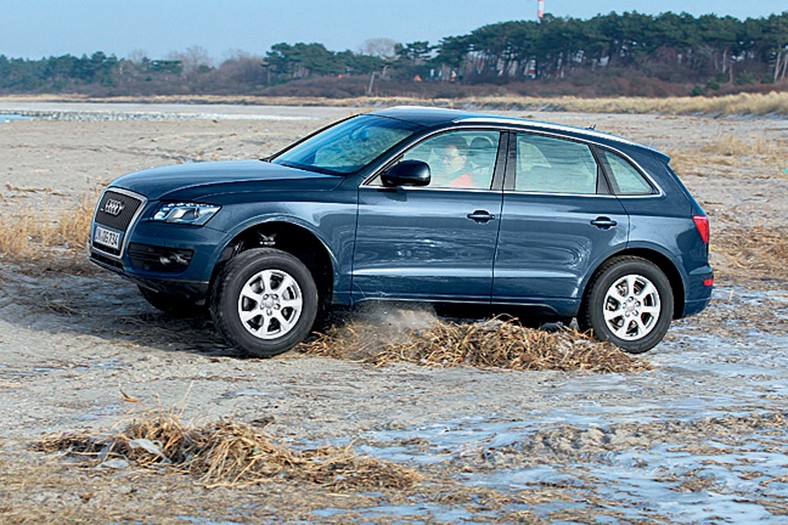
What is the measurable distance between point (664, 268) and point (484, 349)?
5.84 feet

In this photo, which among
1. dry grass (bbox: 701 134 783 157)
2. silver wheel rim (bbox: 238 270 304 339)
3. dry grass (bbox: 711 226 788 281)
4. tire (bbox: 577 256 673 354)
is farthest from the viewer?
dry grass (bbox: 701 134 783 157)

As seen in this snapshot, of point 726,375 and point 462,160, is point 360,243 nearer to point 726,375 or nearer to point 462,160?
point 462,160

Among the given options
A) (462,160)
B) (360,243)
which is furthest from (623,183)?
(360,243)

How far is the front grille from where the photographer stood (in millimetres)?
8141

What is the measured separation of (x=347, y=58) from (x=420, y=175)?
5278 inches

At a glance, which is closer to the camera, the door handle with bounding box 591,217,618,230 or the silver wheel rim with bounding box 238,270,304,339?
the silver wheel rim with bounding box 238,270,304,339

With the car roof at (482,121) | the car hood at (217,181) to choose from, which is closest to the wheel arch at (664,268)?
the car roof at (482,121)

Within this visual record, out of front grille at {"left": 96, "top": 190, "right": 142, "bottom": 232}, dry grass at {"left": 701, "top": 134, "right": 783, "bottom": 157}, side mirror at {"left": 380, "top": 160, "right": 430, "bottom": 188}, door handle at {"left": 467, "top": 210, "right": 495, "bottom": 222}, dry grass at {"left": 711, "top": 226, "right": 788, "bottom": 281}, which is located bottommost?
dry grass at {"left": 711, "top": 226, "right": 788, "bottom": 281}

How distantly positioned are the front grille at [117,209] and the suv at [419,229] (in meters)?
0.02

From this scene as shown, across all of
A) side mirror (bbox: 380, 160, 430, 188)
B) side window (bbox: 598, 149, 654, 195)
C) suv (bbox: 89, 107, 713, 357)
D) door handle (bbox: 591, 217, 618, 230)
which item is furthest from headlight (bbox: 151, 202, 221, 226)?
side window (bbox: 598, 149, 654, 195)

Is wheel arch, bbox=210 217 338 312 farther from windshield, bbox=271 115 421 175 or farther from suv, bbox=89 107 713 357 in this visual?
windshield, bbox=271 115 421 175

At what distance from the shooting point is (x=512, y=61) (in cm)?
11631

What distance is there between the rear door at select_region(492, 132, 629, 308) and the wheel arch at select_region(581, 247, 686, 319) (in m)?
0.12

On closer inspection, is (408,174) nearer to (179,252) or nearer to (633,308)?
(179,252)
